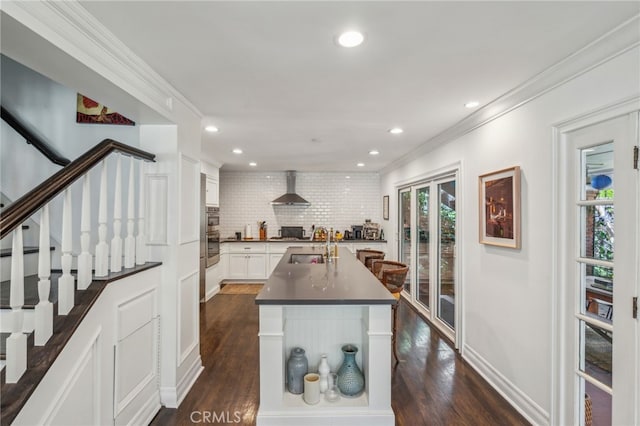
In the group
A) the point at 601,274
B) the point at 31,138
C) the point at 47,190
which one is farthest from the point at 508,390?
the point at 31,138

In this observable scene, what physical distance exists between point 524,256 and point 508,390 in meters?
1.09

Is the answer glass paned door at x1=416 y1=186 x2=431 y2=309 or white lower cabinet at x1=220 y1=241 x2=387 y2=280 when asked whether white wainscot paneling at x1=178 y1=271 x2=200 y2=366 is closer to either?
glass paned door at x1=416 y1=186 x2=431 y2=309

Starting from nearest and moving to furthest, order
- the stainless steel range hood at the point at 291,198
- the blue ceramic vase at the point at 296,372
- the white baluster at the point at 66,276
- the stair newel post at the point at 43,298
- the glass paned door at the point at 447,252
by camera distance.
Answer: the stair newel post at the point at 43,298 < the white baluster at the point at 66,276 < the blue ceramic vase at the point at 296,372 < the glass paned door at the point at 447,252 < the stainless steel range hood at the point at 291,198

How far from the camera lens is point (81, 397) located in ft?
5.24

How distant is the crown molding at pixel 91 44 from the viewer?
1.28 m

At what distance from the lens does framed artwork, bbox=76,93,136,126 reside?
259 cm

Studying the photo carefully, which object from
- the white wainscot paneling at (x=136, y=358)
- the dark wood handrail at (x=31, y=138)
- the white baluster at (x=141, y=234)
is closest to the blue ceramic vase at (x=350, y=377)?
the white wainscot paneling at (x=136, y=358)

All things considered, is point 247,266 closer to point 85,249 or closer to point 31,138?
point 31,138

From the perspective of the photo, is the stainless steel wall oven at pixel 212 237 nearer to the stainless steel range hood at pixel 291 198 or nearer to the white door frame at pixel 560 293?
the stainless steel range hood at pixel 291 198

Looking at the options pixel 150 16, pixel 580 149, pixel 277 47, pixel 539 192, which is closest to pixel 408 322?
pixel 539 192

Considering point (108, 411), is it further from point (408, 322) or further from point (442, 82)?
point (408, 322)

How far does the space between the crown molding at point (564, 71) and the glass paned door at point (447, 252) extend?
93 cm

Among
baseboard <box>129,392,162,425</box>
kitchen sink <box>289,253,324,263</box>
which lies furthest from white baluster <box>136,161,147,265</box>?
kitchen sink <box>289,253,324,263</box>

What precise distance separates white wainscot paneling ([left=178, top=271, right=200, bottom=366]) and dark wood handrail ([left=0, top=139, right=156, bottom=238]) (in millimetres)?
1178
